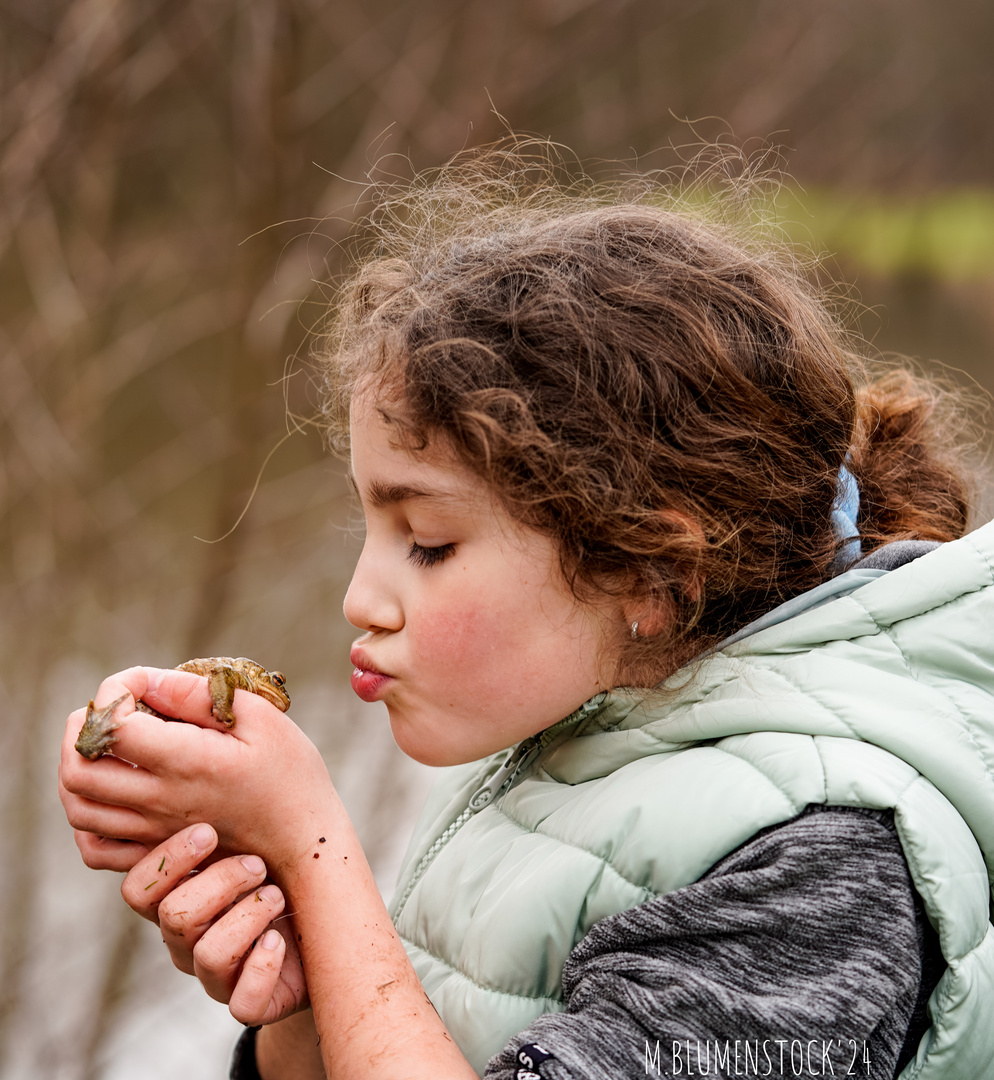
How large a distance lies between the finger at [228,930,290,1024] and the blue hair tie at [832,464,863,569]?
75 cm

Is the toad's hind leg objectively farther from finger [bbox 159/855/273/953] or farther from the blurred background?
the blurred background

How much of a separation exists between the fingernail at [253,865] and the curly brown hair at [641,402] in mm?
438

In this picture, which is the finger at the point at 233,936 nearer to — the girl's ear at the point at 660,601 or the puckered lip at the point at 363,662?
the puckered lip at the point at 363,662

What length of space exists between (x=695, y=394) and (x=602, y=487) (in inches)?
6.1

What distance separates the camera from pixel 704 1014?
0.82 metres

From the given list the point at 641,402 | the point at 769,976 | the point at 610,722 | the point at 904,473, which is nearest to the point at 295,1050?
the point at 610,722

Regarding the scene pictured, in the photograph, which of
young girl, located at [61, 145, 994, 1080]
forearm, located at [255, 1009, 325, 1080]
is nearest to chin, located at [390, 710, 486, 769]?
young girl, located at [61, 145, 994, 1080]

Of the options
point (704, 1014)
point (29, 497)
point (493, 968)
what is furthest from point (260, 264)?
point (704, 1014)

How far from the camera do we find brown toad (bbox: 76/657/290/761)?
40.6 inches

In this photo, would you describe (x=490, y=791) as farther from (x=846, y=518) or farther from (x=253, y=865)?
(x=846, y=518)

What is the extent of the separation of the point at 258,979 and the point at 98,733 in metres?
0.30

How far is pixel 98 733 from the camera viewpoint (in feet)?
3.38

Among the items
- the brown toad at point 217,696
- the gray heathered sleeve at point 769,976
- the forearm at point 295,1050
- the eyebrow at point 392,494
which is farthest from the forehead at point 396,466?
the forearm at point 295,1050

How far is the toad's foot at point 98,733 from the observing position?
1030 mm
